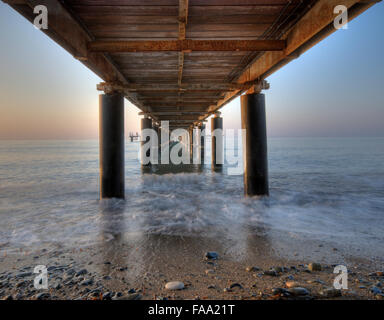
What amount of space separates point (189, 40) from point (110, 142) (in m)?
3.20

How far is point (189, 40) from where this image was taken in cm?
372

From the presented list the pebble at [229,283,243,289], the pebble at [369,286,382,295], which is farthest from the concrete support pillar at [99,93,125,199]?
the pebble at [369,286,382,295]

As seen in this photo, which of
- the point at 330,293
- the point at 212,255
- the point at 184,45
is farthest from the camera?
the point at 184,45

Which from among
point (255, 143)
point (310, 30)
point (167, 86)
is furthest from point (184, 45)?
point (255, 143)

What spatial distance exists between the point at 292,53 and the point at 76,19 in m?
3.61

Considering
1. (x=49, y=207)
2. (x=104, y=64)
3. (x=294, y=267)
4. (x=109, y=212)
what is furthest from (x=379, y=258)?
(x=49, y=207)

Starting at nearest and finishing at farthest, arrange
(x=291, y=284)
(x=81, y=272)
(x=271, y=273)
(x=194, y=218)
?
1. (x=291, y=284)
2. (x=271, y=273)
3. (x=81, y=272)
4. (x=194, y=218)

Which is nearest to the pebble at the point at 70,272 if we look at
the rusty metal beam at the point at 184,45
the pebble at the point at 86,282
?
the pebble at the point at 86,282

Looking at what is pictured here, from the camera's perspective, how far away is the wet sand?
2148 mm

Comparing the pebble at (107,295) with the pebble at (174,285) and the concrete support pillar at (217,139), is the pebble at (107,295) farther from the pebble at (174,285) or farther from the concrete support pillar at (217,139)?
the concrete support pillar at (217,139)

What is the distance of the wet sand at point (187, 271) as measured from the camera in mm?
2148

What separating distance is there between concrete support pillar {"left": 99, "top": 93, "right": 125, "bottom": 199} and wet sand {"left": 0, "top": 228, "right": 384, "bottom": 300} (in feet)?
7.76

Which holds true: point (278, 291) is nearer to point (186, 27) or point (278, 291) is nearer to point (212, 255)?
point (212, 255)
